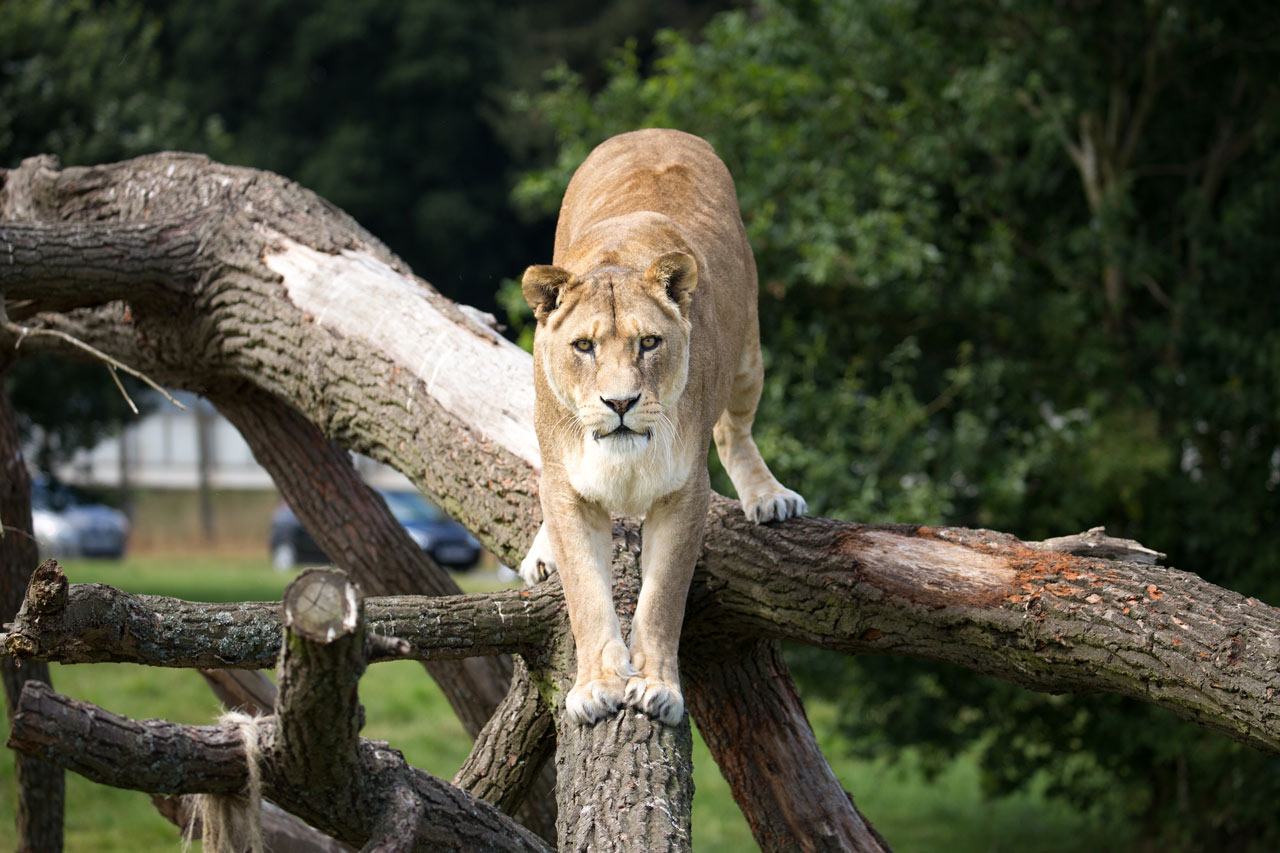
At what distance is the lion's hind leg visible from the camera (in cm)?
448

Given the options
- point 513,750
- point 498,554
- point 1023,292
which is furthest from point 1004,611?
point 1023,292

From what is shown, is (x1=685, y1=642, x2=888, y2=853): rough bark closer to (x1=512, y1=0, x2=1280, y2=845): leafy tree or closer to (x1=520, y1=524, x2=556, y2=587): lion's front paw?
(x1=520, y1=524, x2=556, y2=587): lion's front paw

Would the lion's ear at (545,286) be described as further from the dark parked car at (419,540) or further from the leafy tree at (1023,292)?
the dark parked car at (419,540)

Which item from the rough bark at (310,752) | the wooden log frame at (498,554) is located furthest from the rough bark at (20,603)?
the rough bark at (310,752)

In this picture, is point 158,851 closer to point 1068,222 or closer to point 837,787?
point 837,787

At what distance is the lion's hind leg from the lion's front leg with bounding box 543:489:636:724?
2.51 ft

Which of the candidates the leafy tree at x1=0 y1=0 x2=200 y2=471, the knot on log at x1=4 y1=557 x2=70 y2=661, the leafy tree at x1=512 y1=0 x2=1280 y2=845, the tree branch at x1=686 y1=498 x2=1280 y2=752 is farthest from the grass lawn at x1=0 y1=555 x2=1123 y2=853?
the knot on log at x1=4 y1=557 x2=70 y2=661

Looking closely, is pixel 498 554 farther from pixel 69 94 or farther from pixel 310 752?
pixel 69 94

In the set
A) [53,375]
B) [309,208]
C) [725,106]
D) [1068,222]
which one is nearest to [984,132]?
[1068,222]

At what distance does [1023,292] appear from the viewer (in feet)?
28.5

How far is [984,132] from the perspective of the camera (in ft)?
28.0

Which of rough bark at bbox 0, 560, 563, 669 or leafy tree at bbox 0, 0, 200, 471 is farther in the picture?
leafy tree at bbox 0, 0, 200, 471

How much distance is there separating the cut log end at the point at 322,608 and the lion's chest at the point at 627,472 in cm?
102

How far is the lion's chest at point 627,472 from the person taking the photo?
3531 mm
